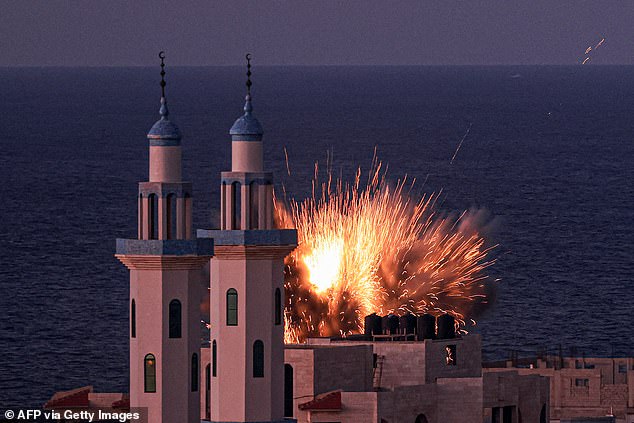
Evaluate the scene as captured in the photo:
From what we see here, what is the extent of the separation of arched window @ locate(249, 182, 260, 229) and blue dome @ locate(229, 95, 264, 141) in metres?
2.73

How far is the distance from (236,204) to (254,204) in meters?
→ 0.82

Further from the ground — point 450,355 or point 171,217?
point 171,217

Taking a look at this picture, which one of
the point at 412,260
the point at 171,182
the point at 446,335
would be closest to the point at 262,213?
the point at 171,182

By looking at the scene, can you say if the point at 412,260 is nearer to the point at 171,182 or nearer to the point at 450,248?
the point at 450,248

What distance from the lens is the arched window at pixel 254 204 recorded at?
340 ft

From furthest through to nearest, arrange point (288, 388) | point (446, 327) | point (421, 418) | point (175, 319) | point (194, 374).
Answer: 1. point (446, 327)
2. point (421, 418)
3. point (288, 388)
4. point (194, 374)
5. point (175, 319)

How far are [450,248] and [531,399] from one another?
141ft

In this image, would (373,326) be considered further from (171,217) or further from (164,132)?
(164,132)

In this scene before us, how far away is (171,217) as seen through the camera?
99.6 m

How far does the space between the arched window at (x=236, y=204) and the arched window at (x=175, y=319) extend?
6.45 metres

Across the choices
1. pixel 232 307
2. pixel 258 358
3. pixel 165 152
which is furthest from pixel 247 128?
pixel 258 358

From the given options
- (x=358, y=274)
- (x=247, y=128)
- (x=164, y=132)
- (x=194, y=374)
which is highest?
(x=247, y=128)

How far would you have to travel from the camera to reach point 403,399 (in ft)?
356

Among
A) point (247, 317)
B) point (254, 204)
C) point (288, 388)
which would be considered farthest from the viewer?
point (288, 388)
